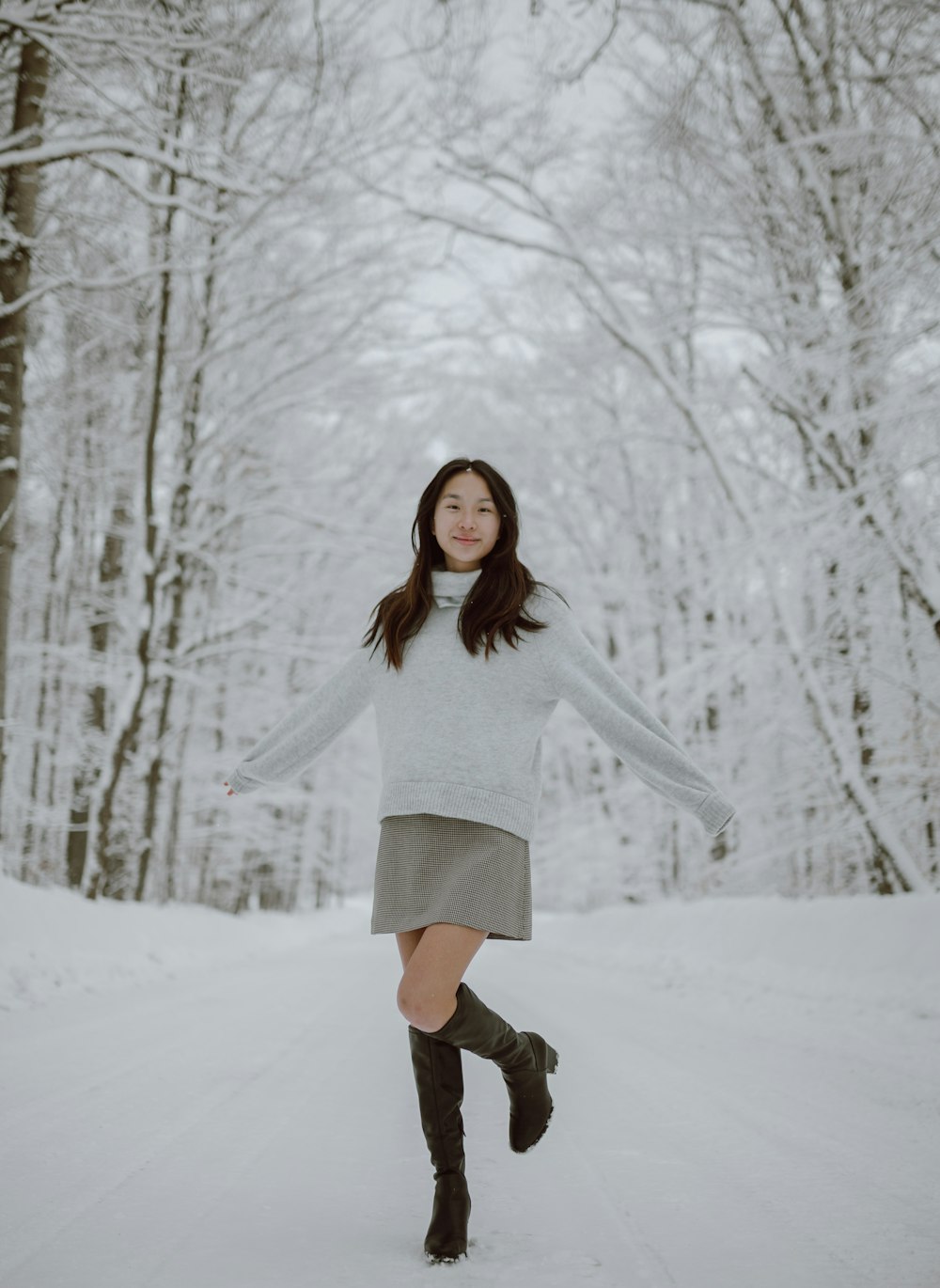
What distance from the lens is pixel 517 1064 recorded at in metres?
2.14

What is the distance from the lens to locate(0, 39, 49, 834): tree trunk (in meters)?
6.12

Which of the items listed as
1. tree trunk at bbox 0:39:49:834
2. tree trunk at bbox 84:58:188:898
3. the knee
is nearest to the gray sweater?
the knee

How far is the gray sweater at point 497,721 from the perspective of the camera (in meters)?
2.09

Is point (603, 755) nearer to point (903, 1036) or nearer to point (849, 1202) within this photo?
point (903, 1036)

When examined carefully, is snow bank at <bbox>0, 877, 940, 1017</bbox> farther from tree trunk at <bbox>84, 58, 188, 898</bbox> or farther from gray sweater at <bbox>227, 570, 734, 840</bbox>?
gray sweater at <bbox>227, 570, 734, 840</bbox>

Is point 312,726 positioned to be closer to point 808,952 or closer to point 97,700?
point 808,952

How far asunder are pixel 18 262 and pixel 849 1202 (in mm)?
6994

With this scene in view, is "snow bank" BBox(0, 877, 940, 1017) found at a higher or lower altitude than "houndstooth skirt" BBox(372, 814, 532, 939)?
lower

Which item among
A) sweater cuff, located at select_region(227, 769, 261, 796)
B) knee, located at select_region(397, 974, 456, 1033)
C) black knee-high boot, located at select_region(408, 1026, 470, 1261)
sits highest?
sweater cuff, located at select_region(227, 769, 261, 796)

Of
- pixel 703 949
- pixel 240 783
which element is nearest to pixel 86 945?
pixel 240 783

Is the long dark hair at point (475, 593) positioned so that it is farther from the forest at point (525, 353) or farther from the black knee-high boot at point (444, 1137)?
the forest at point (525, 353)

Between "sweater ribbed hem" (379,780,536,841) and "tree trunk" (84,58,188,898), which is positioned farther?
"tree trunk" (84,58,188,898)

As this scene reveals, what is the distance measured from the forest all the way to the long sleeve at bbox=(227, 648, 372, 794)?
147 inches

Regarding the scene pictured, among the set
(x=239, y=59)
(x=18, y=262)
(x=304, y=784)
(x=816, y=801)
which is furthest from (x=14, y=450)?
(x=304, y=784)
